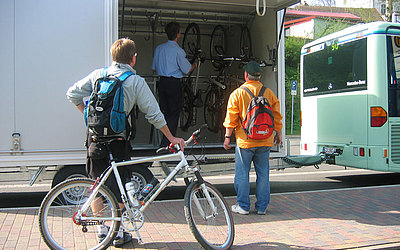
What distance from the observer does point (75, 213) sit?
395 centimetres

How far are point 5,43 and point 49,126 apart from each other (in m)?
1.21

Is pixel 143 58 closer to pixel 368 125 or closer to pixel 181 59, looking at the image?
pixel 181 59

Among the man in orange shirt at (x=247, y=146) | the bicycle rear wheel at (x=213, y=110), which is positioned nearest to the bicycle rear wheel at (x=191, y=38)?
the bicycle rear wheel at (x=213, y=110)

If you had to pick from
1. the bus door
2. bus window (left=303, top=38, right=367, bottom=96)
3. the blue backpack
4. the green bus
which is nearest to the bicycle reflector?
the green bus

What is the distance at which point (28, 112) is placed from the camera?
225 inches

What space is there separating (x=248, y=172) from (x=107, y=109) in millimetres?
2297

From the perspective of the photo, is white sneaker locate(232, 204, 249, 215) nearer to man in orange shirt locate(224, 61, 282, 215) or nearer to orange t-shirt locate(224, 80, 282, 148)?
man in orange shirt locate(224, 61, 282, 215)

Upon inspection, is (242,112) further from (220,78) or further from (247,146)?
(220,78)

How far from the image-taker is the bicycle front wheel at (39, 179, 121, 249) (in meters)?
3.86

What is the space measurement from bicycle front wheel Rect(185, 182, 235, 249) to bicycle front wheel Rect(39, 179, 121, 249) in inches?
28.1

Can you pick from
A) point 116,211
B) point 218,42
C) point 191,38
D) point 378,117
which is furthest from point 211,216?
point 218,42

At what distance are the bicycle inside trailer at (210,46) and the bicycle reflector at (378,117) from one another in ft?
5.41

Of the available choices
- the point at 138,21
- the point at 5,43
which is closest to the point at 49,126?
the point at 5,43

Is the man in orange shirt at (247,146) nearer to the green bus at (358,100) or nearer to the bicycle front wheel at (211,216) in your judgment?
the bicycle front wheel at (211,216)
